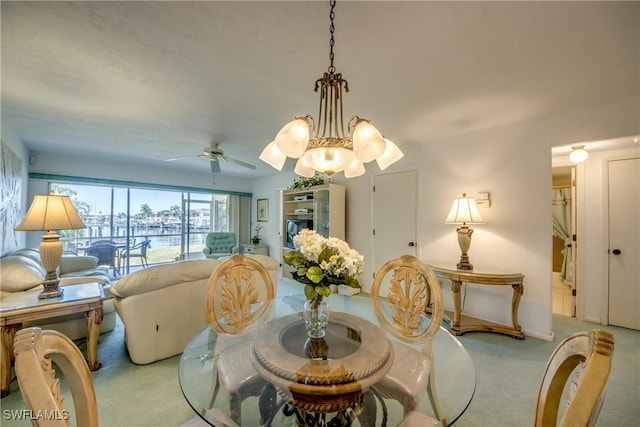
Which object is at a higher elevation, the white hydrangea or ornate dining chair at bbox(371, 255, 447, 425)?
the white hydrangea

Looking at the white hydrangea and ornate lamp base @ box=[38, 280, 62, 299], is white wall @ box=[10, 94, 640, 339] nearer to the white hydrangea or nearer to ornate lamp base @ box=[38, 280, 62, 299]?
the white hydrangea

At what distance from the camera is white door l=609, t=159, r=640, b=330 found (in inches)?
114

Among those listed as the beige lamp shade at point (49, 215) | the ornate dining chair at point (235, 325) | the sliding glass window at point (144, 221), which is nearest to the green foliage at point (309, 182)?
the sliding glass window at point (144, 221)

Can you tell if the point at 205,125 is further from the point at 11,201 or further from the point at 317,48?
the point at 11,201

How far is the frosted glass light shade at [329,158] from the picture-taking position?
56.4 inches

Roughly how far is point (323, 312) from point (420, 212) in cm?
274

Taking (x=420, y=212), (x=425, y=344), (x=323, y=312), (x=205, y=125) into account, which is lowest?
(x=425, y=344)

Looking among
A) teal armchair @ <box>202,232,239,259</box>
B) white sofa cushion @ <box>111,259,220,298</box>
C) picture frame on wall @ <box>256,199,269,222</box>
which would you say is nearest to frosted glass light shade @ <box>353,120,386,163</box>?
white sofa cushion @ <box>111,259,220,298</box>

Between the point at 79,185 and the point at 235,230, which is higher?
the point at 79,185

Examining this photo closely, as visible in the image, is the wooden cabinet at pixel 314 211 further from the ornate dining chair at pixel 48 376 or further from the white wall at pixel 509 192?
the ornate dining chair at pixel 48 376

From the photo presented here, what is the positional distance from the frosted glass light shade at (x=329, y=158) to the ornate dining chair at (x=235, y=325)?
3.12ft

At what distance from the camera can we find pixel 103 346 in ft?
8.13

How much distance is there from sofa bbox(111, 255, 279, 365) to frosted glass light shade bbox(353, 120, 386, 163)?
146 cm

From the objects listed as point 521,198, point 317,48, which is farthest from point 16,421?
point 521,198
